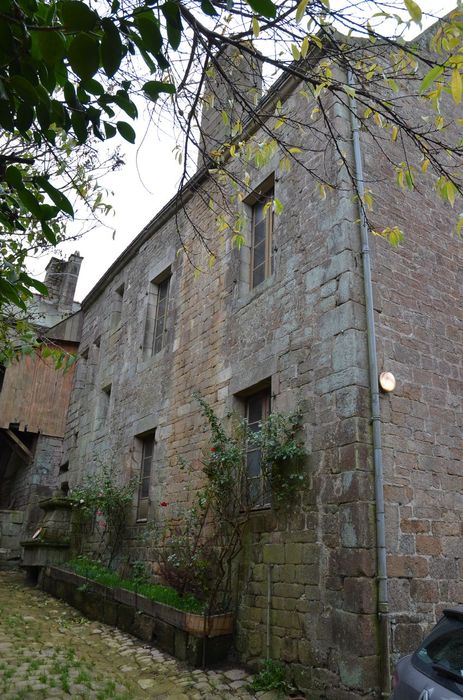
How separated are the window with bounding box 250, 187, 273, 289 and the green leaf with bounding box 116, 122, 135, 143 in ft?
14.8

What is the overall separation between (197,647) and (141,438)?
4.26m

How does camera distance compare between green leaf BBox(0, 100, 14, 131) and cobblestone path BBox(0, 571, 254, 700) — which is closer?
green leaf BBox(0, 100, 14, 131)

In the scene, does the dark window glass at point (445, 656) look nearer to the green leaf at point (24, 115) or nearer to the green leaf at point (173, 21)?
the green leaf at point (24, 115)

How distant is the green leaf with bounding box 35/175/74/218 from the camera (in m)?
2.23

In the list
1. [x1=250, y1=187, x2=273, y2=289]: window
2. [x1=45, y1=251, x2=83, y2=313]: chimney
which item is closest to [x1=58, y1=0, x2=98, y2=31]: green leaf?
[x1=250, y1=187, x2=273, y2=289]: window

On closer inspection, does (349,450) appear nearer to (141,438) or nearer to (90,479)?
(141,438)

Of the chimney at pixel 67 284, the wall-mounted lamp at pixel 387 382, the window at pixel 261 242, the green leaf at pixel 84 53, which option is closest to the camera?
the green leaf at pixel 84 53

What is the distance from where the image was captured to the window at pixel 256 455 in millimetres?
5527

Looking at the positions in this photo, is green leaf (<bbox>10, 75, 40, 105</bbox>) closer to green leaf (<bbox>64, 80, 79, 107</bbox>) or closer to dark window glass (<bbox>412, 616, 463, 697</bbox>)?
green leaf (<bbox>64, 80, 79, 107</bbox>)

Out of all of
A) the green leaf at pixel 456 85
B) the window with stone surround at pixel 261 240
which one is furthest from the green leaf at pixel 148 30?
the window with stone surround at pixel 261 240

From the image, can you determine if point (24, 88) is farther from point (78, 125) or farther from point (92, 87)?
point (78, 125)

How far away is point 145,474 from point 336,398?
4.69 metres

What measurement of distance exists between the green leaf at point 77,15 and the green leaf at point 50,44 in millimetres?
66

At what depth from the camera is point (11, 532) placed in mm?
12602
